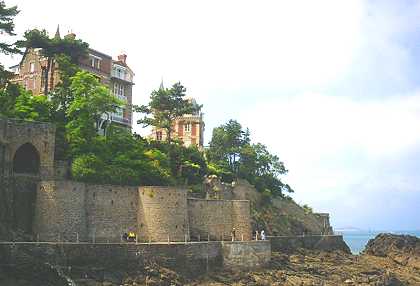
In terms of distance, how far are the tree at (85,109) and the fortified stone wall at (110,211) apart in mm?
Answer: 4347

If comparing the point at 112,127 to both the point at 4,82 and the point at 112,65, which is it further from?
the point at 112,65

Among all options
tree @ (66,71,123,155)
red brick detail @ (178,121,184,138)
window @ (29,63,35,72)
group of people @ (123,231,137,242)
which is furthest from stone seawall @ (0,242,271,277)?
red brick detail @ (178,121,184,138)

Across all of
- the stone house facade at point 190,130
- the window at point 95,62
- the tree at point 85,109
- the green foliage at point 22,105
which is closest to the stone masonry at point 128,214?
the tree at point 85,109

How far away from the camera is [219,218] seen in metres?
45.1

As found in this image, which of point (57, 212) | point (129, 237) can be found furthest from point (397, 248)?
point (57, 212)

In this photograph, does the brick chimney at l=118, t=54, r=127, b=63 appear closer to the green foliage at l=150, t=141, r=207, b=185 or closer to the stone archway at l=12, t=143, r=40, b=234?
the green foliage at l=150, t=141, r=207, b=185

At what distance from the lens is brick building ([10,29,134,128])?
55.4 m

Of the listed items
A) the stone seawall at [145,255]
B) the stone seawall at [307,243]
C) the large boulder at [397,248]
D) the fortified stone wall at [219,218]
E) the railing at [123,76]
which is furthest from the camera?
the railing at [123,76]

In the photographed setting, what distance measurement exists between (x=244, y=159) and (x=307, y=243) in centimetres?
1307

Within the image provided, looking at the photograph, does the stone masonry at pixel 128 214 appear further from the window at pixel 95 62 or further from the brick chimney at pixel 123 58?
the brick chimney at pixel 123 58

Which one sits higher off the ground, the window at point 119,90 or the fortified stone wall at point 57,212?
the window at point 119,90

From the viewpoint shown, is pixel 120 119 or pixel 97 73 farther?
pixel 120 119

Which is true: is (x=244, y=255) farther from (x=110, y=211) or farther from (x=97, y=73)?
(x=97, y=73)

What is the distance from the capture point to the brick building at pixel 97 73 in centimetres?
5541
